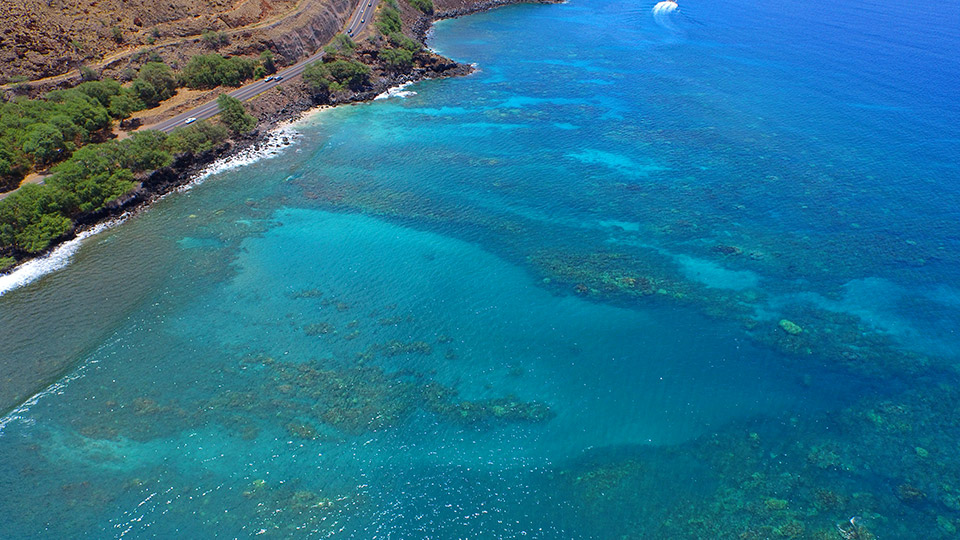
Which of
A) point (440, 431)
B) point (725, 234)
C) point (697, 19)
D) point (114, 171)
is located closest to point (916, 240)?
point (725, 234)

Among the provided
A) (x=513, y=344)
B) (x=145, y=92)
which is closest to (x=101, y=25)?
(x=145, y=92)

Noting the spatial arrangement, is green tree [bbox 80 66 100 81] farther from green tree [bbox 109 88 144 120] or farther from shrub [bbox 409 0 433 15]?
shrub [bbox 409 0 433 15]

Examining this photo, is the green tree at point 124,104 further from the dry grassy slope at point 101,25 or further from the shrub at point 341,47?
the shrub at point 341,47

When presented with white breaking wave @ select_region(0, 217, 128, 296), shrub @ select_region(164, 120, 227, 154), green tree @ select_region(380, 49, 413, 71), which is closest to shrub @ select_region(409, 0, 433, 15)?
green tree @ select_region(380, 49, 413, 71)

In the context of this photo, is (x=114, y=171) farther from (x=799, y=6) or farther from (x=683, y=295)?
(x=799, y=6)

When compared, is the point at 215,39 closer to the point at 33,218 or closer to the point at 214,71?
the point at 214,71
